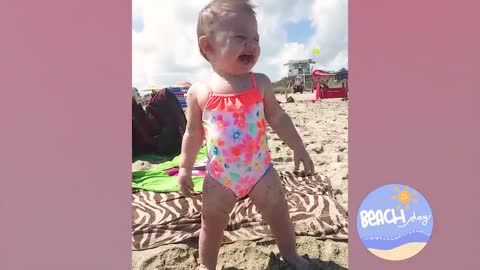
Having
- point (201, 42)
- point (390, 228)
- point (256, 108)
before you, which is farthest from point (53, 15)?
point (390, 228)

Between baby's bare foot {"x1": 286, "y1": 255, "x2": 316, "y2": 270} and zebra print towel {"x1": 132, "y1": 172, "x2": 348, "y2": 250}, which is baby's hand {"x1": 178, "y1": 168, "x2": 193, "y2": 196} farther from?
baby's bare foot {"x1": 286, "y1": 255, "x2": 316, "y2": 270}

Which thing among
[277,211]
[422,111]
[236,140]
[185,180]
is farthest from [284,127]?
[422,111]

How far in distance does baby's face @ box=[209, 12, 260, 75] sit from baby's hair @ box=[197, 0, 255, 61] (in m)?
0.03

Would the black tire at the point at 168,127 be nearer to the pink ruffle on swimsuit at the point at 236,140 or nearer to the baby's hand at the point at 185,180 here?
the baby's hand at the point at 185,180

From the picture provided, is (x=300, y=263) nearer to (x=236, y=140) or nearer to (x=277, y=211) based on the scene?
(x=277, y=211)

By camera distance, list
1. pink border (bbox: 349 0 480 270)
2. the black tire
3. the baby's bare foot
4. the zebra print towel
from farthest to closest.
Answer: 1. the black tire
2. the zebra print towel
3. the baby's bare foot
4. pink border (bbox: 349 0 480 270)

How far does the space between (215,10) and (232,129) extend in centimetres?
52

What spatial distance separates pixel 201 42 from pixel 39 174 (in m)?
0.89

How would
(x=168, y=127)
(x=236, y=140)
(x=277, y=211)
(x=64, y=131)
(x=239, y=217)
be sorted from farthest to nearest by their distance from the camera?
(x=168, y=127) → (x=239, y=217) → (x=277, y=211) → (x=236, y=140) → (x=64, y=131)

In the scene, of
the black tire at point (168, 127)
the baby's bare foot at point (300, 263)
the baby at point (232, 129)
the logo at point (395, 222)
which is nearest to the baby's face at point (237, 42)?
the baby at point (232, 129)

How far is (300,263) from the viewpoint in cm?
194

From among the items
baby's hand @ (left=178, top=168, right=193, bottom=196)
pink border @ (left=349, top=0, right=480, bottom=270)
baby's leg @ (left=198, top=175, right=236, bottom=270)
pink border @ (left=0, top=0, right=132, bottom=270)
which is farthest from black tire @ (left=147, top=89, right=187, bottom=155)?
pink border @ (left=349, top=0, right=480, bottom=270)

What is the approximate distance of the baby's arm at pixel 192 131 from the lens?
194 centimetres

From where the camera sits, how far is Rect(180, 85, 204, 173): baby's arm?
6.35 ft
